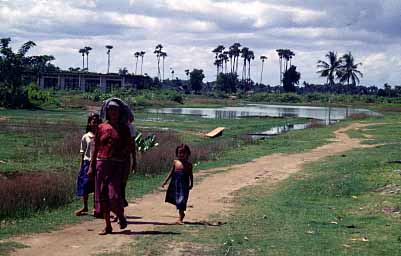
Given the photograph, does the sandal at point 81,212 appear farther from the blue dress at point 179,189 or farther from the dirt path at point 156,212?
the blue dress at point 179,189

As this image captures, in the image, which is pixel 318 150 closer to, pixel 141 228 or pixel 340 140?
pixel 340 140

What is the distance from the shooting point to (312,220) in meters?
11.2

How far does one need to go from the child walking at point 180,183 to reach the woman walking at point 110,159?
1.51m

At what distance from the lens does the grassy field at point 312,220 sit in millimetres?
8625

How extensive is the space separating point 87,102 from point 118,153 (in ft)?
221

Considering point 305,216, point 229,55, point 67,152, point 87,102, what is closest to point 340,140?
point 67,152

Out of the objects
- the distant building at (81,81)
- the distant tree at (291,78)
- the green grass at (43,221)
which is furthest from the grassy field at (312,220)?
Result: the distant tree at (291,78)

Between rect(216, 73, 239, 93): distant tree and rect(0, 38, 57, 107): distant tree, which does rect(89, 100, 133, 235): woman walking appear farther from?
rect(216, 73, 239, 93): distant tree

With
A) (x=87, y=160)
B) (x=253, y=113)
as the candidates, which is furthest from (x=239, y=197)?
(x=253, y=113)

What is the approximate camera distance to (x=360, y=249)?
873cm

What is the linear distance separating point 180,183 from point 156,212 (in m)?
1.35

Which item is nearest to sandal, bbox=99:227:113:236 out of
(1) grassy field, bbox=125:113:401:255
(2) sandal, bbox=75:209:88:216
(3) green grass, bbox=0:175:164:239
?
(1) grassy field, bbox=125:113:401:255

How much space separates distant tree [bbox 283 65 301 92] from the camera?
133500 millimetres

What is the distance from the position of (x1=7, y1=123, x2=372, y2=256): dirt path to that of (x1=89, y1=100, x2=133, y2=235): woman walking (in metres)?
0.44
